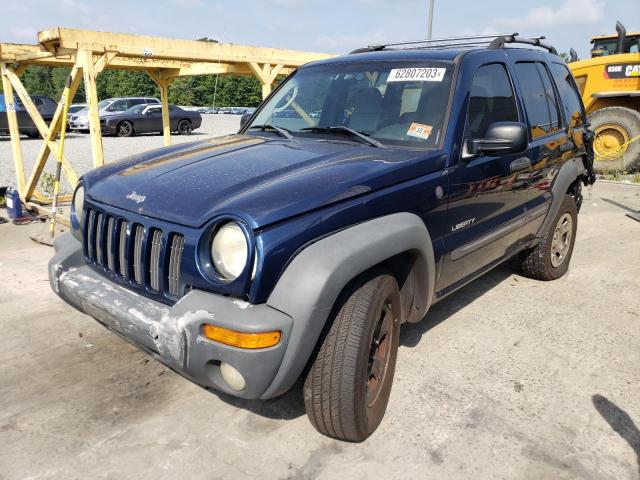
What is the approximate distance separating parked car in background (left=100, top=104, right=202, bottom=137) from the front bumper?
19.7 meters

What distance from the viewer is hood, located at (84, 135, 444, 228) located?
7.40ft

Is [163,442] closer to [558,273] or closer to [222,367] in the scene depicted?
[222,367]

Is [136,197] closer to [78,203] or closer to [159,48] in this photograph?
[78,203]

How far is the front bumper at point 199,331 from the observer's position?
208 centimetres

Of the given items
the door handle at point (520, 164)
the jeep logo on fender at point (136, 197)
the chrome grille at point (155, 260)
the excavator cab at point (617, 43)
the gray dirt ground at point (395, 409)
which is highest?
the excavator cab at point (617, 43)

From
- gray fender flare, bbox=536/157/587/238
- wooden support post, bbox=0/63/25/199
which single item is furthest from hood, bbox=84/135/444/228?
wooden support post, bbox=0/63/25/199

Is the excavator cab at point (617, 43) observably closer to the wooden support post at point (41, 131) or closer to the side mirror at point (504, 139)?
the side mirror at point (504, 139)

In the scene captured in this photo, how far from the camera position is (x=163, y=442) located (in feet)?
8.46

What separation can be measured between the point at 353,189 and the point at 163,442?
4.99 ft

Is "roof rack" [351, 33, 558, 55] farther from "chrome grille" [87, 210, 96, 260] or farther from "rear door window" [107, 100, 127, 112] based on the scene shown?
"rear door window" [107, 100, 127, 112]

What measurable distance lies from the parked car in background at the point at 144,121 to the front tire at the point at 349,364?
20063 mm

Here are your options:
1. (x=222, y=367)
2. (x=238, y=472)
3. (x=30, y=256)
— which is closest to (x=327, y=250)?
(x=222, y=367)

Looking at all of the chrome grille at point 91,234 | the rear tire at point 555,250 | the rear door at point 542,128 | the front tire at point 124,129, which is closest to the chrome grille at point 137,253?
the chrome grille at point 91,234

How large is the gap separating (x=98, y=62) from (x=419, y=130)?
14.2ft
